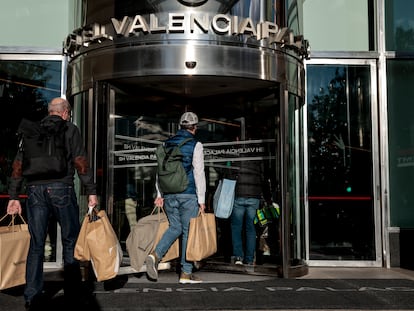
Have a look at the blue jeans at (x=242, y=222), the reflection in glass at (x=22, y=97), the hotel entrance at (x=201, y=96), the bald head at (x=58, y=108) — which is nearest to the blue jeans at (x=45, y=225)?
the bald head at (x=58, y=108)

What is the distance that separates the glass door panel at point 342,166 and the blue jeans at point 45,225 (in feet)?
14.8

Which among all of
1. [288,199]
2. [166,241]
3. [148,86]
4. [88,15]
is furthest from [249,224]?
[88,15]

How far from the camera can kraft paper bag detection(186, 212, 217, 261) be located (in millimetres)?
6605

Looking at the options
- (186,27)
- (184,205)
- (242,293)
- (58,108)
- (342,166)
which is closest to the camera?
(58,108)

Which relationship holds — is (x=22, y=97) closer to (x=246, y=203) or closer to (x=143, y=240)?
(x=143, y=240)

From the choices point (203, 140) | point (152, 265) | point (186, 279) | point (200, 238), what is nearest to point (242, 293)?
point (200, 238)

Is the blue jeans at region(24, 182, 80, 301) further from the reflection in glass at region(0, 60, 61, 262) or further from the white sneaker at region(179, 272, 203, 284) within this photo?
the reflection in glass at region(0, 60, 61, 262)

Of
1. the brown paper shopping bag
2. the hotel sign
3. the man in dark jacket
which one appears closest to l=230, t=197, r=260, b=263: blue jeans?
the man in dark jacket

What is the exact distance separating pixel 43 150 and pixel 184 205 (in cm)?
197

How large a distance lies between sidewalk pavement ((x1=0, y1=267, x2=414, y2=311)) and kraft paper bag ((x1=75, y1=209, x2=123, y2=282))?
0.96 feet

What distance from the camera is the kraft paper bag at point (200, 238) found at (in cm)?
661

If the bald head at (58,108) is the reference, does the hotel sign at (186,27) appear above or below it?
above

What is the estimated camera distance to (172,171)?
22.3ft

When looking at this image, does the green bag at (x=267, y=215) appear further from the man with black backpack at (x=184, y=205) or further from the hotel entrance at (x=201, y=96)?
the man with black backpack at (x=184, y=205)
